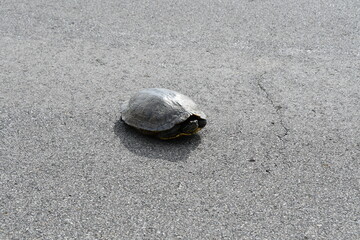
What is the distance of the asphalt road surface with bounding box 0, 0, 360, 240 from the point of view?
3.38 m

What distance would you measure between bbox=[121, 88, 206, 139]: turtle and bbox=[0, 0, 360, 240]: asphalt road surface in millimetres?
125

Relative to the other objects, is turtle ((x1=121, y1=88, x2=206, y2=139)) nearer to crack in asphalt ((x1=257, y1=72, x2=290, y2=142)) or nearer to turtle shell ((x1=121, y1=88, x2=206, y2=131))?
turtle shell ((x1=121, y1=88, x2=206, y2=131))

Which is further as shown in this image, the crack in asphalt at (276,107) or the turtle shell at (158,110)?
the crack in asphalt at (276,107)

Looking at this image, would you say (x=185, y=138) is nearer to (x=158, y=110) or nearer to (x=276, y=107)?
(x=158, y=110)

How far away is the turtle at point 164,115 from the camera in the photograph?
417 cm

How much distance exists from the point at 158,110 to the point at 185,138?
0.38 meters

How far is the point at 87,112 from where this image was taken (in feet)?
15.3

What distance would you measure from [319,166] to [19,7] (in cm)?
519

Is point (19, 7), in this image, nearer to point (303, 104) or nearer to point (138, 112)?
point (138, 112)

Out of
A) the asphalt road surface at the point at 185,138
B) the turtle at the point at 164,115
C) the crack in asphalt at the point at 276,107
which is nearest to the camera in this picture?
the asphalt road surface at the point at 185,138

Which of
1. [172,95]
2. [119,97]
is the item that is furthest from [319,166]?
[119,97]

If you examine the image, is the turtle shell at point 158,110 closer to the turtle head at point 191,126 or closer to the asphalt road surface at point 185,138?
the turtle head at point 191,126

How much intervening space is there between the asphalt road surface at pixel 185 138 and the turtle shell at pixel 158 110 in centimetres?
16

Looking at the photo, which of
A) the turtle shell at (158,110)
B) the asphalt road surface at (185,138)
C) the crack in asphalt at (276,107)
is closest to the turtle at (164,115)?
the turtle shell at (158,110)
